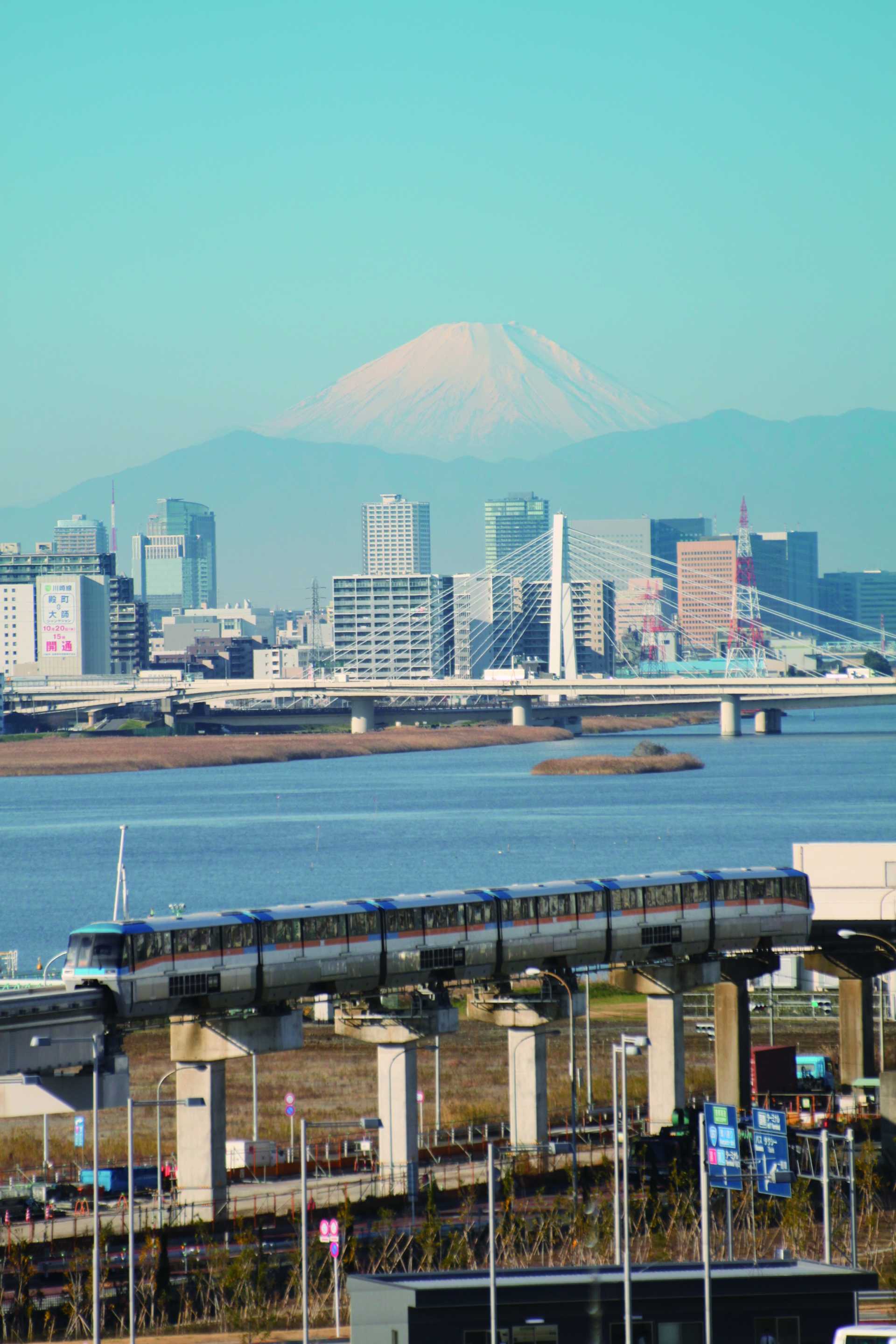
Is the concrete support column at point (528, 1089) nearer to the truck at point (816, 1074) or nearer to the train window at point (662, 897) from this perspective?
the train window at point (662, 897)

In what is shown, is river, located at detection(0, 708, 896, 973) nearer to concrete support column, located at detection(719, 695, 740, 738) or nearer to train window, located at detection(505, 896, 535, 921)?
concrete support column, located at detection(719, 695, 740, 738)

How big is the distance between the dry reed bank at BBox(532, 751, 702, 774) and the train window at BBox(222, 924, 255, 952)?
11220cm

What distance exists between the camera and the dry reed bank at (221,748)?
153625mm

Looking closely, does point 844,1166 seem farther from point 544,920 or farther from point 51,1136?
point 51,1136

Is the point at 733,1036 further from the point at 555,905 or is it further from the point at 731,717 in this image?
the point at 731,717

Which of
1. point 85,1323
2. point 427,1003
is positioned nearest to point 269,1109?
point 427,1003

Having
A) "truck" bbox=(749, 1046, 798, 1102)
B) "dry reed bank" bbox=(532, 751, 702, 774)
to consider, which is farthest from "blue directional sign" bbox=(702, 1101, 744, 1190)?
"dry reed bank" bbox=(532, 751, 702, 774)

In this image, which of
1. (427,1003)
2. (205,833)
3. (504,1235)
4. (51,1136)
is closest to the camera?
(504,1235)

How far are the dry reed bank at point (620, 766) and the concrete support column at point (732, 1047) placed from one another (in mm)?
107269

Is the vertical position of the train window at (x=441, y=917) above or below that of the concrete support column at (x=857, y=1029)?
above

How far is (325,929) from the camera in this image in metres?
26.6

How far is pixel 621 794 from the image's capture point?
381 feet

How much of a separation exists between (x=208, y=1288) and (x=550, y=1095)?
44.1ft

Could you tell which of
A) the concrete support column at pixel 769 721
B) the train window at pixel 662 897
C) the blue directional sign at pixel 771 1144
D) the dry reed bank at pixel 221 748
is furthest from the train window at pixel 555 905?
the concrete support column at pixel 769 721
